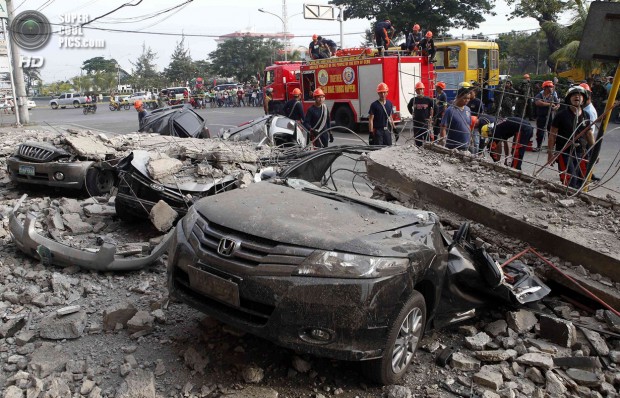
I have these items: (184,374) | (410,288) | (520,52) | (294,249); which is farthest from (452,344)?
(520,52)

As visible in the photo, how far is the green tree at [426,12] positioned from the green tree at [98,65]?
52.0 metres

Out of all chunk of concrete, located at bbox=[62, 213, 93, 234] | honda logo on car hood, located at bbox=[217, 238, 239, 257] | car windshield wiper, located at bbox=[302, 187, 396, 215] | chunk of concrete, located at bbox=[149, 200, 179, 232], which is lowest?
chunk of concrete, located at bbox=[62, 213, 93, 234]

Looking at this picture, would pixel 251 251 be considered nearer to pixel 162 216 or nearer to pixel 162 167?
pixel 162 216

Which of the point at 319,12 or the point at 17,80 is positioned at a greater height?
the point at 319,12

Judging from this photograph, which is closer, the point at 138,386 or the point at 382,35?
the point at 138,386

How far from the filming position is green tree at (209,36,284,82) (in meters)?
57.9

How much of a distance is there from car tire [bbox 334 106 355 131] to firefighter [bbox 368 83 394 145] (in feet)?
27.5

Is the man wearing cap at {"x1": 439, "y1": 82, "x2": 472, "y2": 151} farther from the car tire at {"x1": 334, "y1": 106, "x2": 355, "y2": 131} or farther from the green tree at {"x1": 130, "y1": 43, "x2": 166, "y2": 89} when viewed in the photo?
the green tree at {"x1": 130, "y1": 43, "x2": 166, "y2": 89}

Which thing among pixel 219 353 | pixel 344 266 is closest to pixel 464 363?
pixel 344 266

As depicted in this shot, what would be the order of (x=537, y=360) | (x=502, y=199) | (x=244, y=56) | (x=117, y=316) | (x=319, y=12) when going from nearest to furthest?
(x=537, y=360) → (x=117, y=316) → (x=502, y=199) → (x=319, y=12) → (x=244, y=56)

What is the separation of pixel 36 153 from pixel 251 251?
571 centimetres

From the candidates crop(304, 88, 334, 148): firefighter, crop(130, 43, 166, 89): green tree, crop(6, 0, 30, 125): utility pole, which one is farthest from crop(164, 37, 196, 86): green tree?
crop(304, 88, 334, 148): firefighter

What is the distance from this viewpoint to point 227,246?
9.90ft

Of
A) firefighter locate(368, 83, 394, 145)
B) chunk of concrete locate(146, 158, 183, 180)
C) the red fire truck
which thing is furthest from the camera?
the red fire truck
